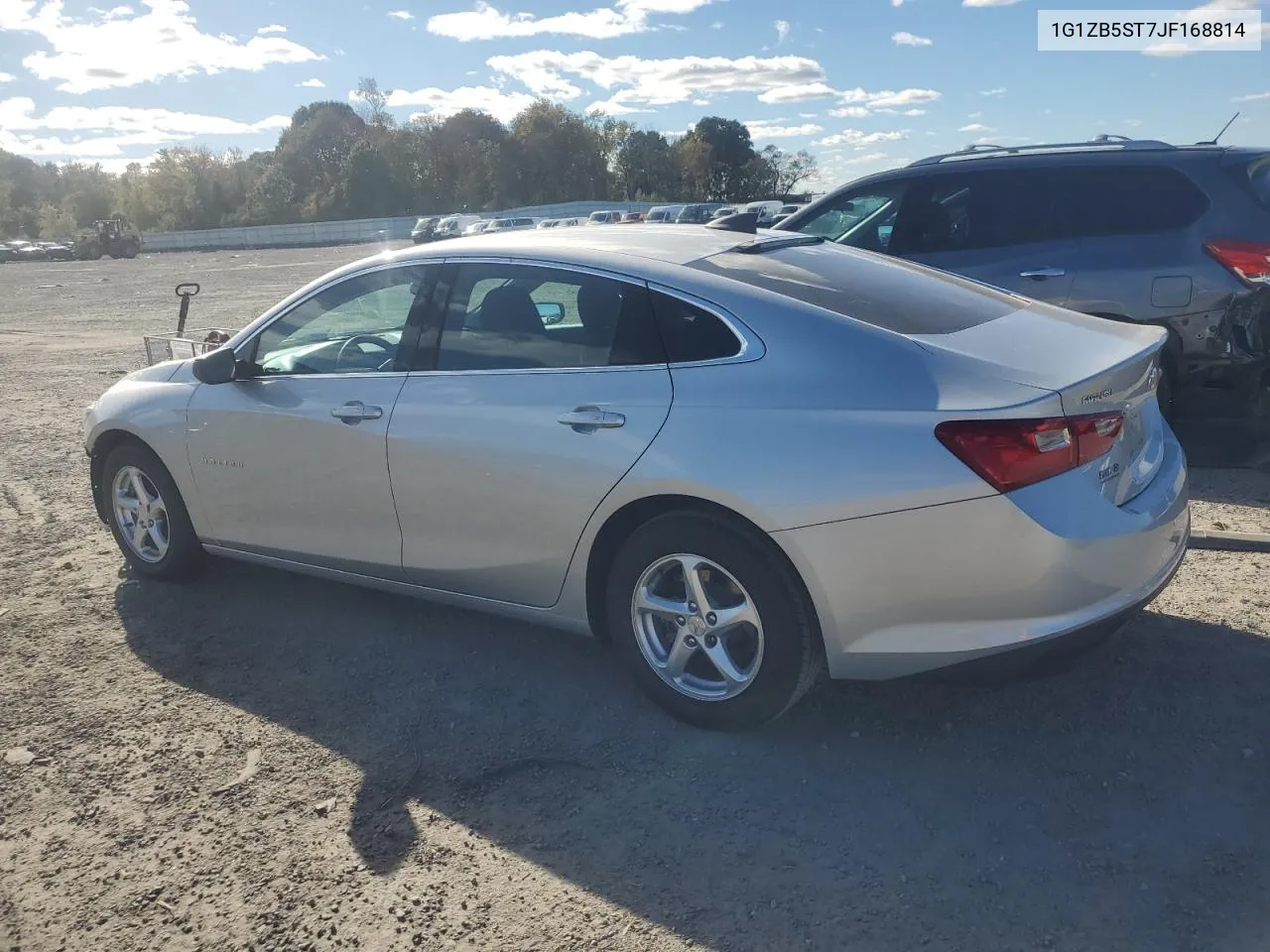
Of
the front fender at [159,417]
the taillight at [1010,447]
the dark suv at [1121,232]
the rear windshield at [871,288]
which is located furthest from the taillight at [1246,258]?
the front fender at [159,417]

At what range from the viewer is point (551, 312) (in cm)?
391

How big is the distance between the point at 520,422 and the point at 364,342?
1.12m

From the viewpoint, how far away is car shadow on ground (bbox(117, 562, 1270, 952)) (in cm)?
269

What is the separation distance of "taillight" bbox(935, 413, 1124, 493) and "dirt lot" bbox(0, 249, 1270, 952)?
2.33 ft

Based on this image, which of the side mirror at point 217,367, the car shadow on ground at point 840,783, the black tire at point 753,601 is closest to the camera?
the car shadow on ground at point 840,783

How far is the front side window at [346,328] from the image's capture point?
4.31m

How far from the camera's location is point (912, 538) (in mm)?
3043

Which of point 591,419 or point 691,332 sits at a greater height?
point 691,332

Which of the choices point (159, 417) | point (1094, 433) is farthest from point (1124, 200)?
point (159, 417)

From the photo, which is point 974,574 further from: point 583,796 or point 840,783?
point 583,796

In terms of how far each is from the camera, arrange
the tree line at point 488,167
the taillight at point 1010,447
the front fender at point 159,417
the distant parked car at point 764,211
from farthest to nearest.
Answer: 1. the tree line at point 488,167
2. the distant parked car at point 764,211
3. the front fender at point 159,417
4. the taillight at point 1010,447

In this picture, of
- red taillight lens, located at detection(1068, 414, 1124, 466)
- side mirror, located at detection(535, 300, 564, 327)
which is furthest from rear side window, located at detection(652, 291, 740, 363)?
red taillight lens, located at detection(1068, 414, 1124, 466)

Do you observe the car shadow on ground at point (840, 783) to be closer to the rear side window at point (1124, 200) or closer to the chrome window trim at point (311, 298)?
the chrome window trim at point (311, 298)

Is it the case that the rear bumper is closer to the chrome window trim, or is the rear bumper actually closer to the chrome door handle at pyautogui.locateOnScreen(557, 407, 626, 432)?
the chrome door handle at pyautogui.locateOnScreen(557, 407, 626, 432)
